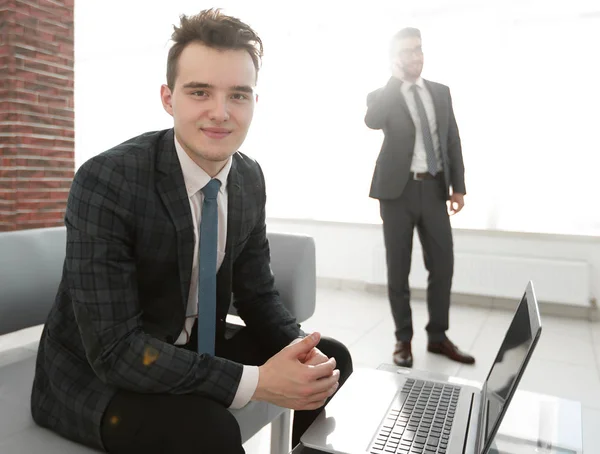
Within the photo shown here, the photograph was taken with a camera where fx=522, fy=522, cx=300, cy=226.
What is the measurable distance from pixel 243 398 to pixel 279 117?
445 centimetres

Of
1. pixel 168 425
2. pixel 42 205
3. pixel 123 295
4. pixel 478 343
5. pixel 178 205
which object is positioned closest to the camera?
pixel 168 425

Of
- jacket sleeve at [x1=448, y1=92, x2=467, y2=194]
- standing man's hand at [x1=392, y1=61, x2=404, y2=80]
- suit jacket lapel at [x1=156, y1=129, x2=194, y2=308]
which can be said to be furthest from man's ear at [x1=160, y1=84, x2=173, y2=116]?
jacket sleeve at [x1=448, y1=92, x2=467, y2=194]

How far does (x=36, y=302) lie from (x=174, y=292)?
0.63 meters

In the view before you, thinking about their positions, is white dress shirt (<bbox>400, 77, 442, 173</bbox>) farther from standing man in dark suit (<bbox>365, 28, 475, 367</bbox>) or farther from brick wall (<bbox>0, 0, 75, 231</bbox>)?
brick wall (<bbox>0, 0, 75, 231</bbox>)

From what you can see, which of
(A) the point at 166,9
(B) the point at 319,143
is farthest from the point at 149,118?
(B) the point at 319,143

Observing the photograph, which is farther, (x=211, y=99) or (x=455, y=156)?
(x=455, y=156)

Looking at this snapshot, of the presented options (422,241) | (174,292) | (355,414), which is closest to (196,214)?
(174,292)

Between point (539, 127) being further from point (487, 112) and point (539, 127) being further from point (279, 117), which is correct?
point (279, 117)

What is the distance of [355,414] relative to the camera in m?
1.16

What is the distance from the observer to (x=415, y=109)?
2949mm

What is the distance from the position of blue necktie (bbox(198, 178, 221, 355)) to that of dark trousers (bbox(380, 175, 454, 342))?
180cm

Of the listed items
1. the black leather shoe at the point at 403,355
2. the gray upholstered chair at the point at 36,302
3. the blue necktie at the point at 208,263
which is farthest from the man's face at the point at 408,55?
the blue necktie at the point at 208,263

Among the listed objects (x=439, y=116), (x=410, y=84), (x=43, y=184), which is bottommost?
(x=43, y=184)

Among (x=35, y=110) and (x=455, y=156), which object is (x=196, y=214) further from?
(x=455, y=156)
